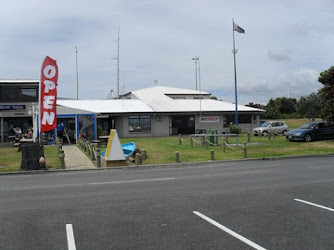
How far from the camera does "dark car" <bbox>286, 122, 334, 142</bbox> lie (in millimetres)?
25016

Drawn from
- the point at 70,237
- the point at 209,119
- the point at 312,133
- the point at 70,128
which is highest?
the point at 209,119

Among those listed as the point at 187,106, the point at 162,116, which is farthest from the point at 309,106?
the point at 162,116

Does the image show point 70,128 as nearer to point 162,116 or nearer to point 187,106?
point 162,116

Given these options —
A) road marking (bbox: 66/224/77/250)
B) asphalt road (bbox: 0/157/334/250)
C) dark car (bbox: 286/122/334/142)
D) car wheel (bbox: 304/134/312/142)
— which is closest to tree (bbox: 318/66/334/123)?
dark car (bbox: 286/122/334/142)

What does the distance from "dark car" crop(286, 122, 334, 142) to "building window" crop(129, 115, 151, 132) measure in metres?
17.0

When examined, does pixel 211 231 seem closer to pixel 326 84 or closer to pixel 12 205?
pixel 12 205

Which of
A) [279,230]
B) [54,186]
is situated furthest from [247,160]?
[279,230]

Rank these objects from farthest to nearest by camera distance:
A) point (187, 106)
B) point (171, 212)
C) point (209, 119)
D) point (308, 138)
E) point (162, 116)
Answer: point (187, 106) < point (209, 119) < point (162, 116) < point (308, 138) < point (171, 212)

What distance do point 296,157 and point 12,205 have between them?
14087 mm

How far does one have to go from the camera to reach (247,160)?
1677 cm

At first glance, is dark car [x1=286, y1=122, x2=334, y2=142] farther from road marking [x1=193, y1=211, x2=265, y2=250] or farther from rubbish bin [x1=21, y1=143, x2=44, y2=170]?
road marking [x1=193, y1=211, x2=265, y2=250]

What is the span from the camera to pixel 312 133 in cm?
2528

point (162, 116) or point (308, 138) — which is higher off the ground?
point (162, 116)

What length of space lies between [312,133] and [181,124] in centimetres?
1737
